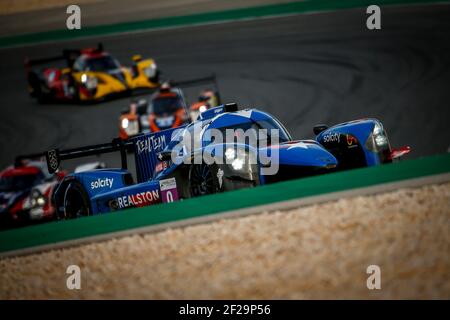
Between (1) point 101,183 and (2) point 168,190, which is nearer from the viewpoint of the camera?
(2) point 168,190

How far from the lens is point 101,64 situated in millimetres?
21031

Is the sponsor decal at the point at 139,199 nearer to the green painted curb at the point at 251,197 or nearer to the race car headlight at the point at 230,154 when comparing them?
the green painted curb at the point at 251,197

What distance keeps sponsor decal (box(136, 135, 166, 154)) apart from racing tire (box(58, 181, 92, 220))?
3.04ft

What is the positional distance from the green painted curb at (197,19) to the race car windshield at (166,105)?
386cm

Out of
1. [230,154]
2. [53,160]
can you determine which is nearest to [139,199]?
[53,160]

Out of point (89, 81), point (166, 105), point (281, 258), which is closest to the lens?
point (281, 258)

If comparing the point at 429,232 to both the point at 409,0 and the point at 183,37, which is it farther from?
the point at 183,37

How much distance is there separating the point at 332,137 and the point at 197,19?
12598 millimetres

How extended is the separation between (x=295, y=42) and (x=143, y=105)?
400 centimetres

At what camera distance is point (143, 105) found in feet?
61.3

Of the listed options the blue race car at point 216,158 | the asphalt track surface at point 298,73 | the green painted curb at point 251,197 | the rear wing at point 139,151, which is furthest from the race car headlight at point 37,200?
the green painted curb at point 251,197

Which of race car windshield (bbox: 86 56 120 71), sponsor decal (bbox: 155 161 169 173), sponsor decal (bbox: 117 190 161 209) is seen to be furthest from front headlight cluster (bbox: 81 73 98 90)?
sponsor decal (bbox: 117 190 161 209)

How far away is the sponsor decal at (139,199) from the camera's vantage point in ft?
32.8

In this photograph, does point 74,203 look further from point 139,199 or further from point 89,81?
point 89,81
